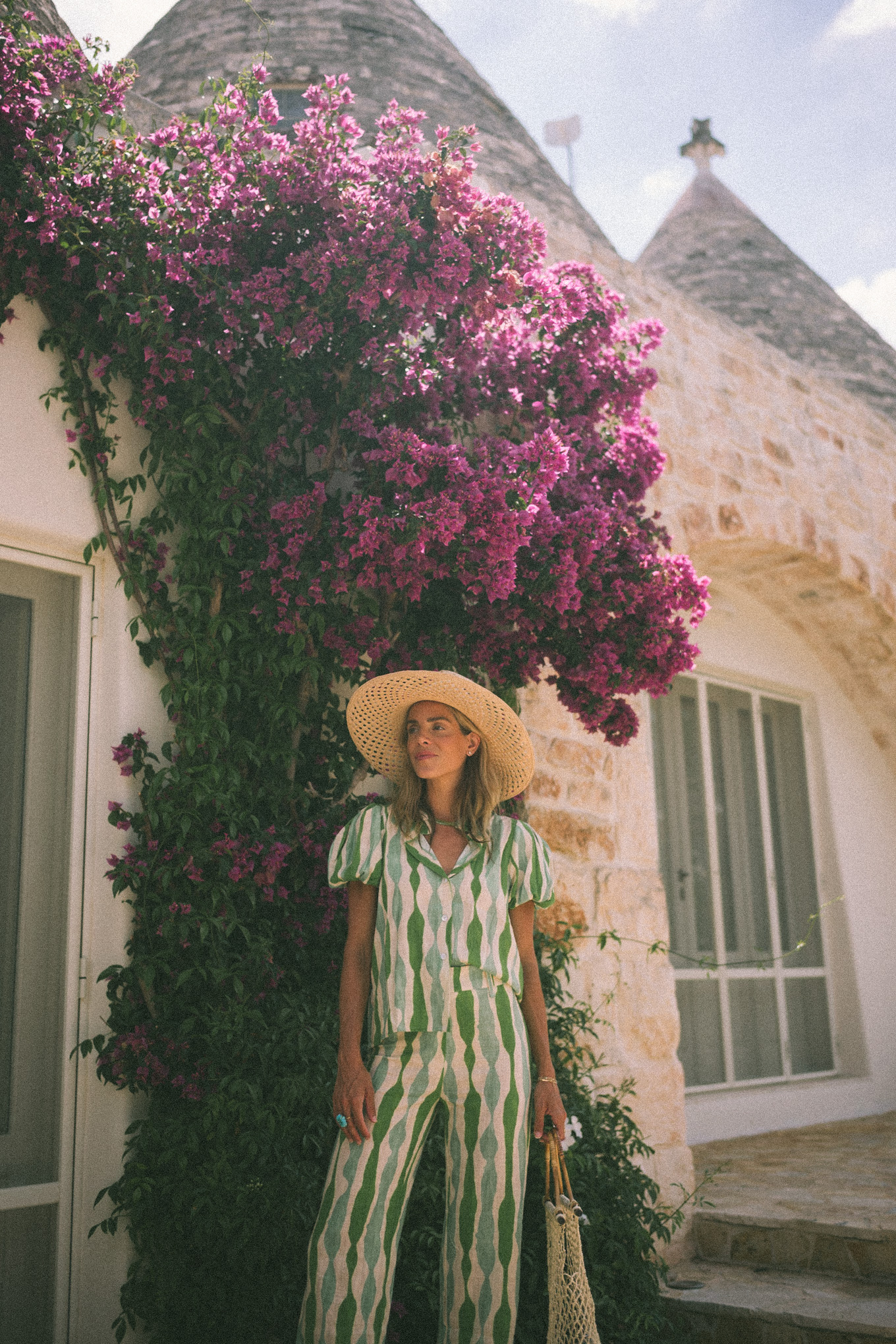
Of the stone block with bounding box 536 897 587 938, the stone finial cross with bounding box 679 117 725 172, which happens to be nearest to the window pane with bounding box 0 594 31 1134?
the stone block with bounding box 536 897 587 938

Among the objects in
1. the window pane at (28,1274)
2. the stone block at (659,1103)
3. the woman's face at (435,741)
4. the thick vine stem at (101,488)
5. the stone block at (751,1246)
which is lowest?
the stone block at (751,1246)

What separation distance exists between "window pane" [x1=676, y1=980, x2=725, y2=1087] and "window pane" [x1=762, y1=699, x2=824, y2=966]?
0.78 metres

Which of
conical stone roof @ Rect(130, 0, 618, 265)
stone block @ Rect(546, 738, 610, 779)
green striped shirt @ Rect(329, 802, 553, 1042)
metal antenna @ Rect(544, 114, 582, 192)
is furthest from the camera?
metal antenna @ Rect(544, 114, 582, 192)

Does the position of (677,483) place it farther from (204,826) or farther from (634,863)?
(204,826)

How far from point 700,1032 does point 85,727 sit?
12.1 ft

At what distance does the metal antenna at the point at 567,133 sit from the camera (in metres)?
13.4

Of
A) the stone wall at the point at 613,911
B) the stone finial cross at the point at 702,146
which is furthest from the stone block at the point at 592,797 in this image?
the stone finial cross at the point at 702,146

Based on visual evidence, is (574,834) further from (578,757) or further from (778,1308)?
(778,1308)

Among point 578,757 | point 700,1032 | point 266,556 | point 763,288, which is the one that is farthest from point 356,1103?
point 763,288

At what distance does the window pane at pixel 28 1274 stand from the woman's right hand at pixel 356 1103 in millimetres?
1160

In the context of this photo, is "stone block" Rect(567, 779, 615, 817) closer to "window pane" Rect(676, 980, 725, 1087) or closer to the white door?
"window pane" Rect(676, 980, 725, 1087)

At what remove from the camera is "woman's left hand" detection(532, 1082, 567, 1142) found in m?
2.50

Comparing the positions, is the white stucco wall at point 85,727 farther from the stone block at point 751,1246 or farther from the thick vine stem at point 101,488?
the stone block at point 751,1246

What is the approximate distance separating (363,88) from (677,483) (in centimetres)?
294
